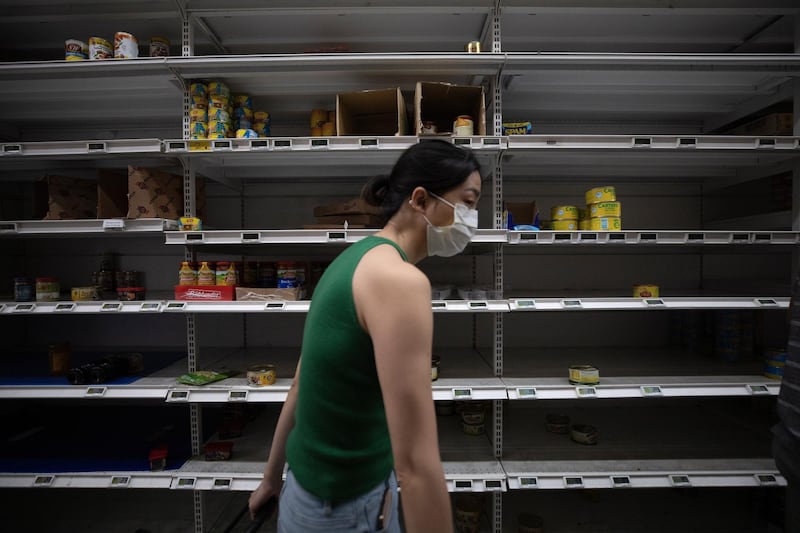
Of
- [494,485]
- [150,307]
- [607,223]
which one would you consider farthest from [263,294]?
[607,223]

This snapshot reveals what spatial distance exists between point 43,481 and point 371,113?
2.71 m

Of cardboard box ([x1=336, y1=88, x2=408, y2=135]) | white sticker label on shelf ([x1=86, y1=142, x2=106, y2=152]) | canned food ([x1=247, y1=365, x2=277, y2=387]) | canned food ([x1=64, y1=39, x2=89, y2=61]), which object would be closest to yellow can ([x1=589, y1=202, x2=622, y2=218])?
cardboard box ([x1=336, y1=88, x2=408, y2=135])

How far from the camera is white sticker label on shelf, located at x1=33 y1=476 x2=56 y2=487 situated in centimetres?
198

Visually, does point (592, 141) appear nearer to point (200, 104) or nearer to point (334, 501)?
point (334, 501)

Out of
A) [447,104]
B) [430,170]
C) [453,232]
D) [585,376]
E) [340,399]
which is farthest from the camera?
[447,104]

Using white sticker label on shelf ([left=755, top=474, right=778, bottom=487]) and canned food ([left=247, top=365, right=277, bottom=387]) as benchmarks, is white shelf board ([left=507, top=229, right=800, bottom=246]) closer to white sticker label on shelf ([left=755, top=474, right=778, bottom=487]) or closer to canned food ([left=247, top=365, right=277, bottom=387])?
white sticker label on shelf ([left=755, top=474, right=778, bottom=487])

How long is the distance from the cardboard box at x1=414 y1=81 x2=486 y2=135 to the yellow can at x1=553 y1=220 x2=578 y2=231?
65 cm

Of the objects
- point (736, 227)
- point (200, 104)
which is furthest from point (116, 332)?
point (736, 227)

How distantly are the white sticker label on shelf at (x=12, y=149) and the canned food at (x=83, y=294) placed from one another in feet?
2.55

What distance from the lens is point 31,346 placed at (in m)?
2.88

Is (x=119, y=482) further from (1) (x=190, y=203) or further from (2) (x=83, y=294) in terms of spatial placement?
(1) (x=190, y=203)

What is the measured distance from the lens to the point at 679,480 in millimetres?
1964

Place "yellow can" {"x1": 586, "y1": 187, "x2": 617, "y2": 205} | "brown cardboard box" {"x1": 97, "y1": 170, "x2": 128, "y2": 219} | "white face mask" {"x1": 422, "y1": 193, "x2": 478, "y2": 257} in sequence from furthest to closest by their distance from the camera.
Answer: "brown cardboard box" {"x1": 97, "y1": 170, "x2": 128, "y2": 219} < "yellow can" {"x1": 586, "y1": 187, "x2": 617, "y2": 205} < "white face mask" {"x1": 422, "y1": 193, "x2": 478, "y2": 257}

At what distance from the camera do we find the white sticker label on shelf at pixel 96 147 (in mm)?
1992
